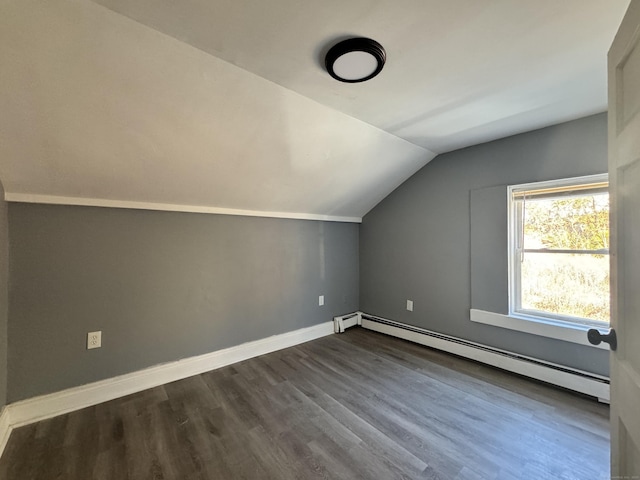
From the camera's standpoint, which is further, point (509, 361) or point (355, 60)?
point (509, 361)

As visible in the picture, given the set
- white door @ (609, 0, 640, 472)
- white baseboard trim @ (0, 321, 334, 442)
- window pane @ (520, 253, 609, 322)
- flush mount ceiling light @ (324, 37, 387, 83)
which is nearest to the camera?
white door @ (609, 0, 640, 472)

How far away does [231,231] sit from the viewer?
2635 mm

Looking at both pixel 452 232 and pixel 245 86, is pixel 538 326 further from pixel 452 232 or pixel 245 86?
pixel 245 86

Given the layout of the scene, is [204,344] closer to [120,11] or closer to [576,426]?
[120,11]

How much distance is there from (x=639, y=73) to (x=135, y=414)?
2.92 metres

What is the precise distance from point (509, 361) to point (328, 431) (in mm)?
1851

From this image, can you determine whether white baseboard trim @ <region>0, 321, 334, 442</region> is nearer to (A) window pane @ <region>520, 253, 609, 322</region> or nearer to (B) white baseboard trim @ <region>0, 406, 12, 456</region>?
(B) white baseboard trim @ <region>0, 406, 12, 456</region>

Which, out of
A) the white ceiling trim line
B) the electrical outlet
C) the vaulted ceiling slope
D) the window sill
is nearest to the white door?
the vaulted ceiling slope

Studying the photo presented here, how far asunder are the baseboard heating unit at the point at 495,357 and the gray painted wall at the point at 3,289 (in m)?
2.84

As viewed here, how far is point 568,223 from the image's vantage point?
2.19 metres

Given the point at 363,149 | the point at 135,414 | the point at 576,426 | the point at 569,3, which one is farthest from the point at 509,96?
the point at 135,414

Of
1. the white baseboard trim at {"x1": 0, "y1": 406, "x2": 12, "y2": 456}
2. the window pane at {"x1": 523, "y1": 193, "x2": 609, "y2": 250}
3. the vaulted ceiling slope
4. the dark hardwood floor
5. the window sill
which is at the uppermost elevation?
the vaulted ceiling slope

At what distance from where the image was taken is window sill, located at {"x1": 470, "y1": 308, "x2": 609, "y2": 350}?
2.04 metres

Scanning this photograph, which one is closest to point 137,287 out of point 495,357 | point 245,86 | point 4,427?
point 4,427
